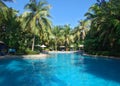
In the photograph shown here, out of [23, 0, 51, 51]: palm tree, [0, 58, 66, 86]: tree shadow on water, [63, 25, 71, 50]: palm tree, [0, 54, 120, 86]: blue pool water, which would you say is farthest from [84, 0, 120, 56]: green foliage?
[63, 25, 71, 50]: palm tree

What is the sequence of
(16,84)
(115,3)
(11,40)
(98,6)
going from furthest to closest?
(98,6), (11,40), (115,3), (16,84)

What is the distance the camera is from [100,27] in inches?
1302

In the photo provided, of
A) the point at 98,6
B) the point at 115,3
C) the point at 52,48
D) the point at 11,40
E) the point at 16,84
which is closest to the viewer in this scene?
the point at 16,84

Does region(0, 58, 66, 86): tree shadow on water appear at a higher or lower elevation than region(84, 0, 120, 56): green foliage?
lower

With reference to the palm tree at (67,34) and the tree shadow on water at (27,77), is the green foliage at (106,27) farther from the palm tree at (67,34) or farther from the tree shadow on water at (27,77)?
the palm tree at (67,34)

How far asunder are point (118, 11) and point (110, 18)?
1.74 meters

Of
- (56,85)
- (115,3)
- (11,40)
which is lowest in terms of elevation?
(56,85)

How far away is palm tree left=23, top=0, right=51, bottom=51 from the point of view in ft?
110

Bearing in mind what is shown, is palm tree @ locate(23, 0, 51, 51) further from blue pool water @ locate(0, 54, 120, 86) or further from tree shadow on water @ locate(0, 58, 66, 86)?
tree shadow on water @ locate(0, 58, 66, 86)

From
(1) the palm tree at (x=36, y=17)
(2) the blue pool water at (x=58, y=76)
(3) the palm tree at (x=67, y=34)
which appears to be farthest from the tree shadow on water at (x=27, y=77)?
(3) the palm tree at (x=67, y=34)

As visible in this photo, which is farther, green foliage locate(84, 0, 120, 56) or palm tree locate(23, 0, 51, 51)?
palm tree locate(23, 0, 51, 51)

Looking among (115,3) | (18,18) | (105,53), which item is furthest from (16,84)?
(18,18)

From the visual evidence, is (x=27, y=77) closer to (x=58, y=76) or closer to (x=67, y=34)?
(x=58, y=76)

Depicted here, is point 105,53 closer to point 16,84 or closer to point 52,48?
point 16,84
